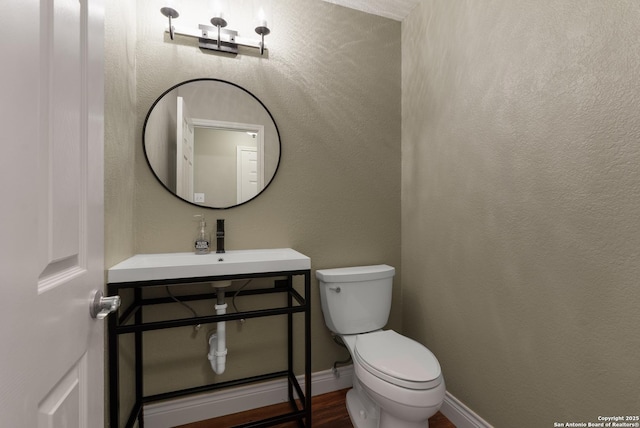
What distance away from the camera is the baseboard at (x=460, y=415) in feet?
4.59

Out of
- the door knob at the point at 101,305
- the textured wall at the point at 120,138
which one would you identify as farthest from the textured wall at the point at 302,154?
the door knob at the point at 101,305

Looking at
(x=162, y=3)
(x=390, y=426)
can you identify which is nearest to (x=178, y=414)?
(x=390, y=426)

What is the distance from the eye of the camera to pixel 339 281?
163 cm

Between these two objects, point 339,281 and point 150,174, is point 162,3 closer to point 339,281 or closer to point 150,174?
point 150,174

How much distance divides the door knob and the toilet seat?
3.39 ft

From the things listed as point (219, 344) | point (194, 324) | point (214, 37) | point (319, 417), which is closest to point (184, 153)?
point (214, 37)

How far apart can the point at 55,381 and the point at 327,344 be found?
153 centimetres

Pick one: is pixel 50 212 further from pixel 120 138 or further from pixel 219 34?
pixel 219 34

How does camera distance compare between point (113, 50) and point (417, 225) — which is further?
point (417, 225)

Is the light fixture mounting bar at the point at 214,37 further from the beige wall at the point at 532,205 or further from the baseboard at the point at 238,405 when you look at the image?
Result: the baseboard at the point at 238,405

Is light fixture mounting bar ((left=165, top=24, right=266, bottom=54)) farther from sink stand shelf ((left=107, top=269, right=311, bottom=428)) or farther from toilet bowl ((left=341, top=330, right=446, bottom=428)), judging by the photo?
toilet bowl ((left=341, top=330, right=446, bottom=428))

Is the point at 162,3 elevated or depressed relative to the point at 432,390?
elevated

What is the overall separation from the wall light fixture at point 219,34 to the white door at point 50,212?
93cm

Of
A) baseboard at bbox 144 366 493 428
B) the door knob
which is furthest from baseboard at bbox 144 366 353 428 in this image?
the door knob
